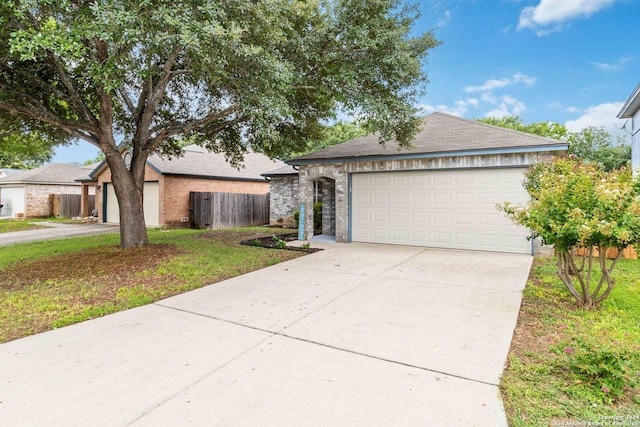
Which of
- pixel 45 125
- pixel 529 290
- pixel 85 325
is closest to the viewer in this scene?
pixel 85 325

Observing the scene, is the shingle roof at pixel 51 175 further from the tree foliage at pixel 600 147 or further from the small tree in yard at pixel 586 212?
the tree foliage at pixel 600 147

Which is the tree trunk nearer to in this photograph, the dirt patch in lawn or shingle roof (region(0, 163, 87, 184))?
the dirt patch in lawn

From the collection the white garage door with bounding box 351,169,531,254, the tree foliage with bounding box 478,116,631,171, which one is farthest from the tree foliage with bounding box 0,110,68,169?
the tree foliage with bounding box 478,116,631,171

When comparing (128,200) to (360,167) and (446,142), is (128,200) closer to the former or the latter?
(360,167)

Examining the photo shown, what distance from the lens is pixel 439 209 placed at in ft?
32.1

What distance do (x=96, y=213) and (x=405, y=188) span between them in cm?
1888

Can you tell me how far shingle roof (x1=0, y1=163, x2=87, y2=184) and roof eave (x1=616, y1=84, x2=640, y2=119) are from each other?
31.1m

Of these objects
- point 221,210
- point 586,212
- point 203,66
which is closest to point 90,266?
point 203,66

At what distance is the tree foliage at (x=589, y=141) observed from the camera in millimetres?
23859

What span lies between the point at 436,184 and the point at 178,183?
12263mm

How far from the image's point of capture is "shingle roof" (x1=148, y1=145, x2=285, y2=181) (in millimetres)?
16609

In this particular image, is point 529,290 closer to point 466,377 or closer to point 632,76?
point 466,377

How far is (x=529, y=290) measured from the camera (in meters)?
5.55

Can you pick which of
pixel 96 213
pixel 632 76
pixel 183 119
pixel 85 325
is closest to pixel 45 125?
pixel 183 119
